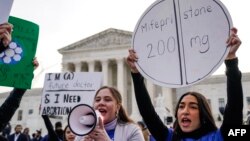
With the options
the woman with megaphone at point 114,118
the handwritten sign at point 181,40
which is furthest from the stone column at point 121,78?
the handwritten sign at point 181,40

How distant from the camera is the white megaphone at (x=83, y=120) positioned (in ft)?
6.82

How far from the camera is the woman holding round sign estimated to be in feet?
7.17

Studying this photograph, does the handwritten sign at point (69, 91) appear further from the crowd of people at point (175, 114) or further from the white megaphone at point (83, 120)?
the white megaphone at point (83, 120)

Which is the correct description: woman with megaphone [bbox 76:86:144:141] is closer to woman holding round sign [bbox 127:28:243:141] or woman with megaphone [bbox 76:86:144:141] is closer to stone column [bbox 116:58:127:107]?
woman holding round sign [bbox 127:28:243:141]

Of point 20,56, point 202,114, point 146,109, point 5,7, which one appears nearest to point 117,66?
point 20,56

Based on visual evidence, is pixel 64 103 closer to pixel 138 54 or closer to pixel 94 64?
pixel 138 54

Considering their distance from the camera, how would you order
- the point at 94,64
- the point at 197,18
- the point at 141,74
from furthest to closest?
the point at 94,64, the point at 141,74, the point at 197,18

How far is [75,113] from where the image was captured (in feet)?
7.34

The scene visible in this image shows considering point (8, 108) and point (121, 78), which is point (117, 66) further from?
point (8, 108)

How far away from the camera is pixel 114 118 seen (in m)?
2.92

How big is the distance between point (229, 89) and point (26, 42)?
243cm

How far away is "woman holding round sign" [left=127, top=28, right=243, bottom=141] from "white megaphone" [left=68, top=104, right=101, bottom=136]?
0.63m

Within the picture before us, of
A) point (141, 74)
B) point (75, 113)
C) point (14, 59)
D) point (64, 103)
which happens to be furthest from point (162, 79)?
point (64, 103)

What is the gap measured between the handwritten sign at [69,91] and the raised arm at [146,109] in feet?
8.28
